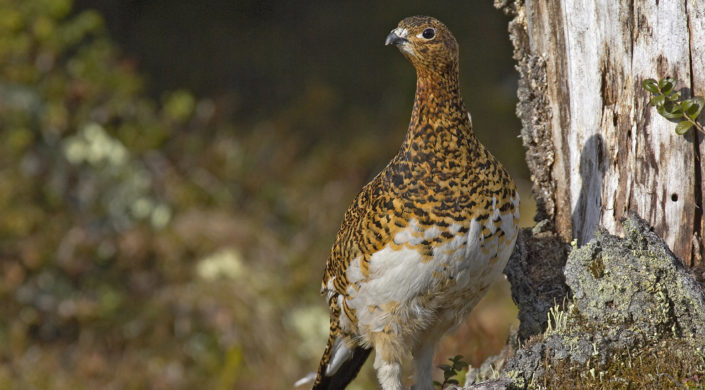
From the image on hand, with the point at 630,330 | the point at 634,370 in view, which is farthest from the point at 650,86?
the point at 634,370

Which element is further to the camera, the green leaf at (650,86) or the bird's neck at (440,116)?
the bird's neck at (440,116)

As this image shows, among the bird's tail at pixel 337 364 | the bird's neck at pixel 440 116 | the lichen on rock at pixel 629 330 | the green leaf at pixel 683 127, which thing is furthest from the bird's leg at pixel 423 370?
the green leaf at pixel 683 127

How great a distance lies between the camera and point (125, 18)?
8617mm

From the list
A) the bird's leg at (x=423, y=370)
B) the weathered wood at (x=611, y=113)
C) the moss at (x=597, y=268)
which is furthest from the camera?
the bird's leg at (x=423, y=370)

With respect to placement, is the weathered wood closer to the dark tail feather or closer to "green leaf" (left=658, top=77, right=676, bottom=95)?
"green leaf" (left=658, top=77, right=676, bottom=95)

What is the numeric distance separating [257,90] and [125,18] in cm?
169

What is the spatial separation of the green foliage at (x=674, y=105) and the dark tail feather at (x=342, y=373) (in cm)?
154

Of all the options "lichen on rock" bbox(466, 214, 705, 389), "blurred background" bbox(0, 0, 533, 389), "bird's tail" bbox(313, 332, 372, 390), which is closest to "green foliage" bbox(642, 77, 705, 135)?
"lichen on rock" bbox(466, 214, 705, 389)

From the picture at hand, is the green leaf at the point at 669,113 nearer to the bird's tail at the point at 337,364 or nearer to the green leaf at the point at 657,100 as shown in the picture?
the green leaf at the point at 657,100

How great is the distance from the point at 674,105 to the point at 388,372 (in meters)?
1.39

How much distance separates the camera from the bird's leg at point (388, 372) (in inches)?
119

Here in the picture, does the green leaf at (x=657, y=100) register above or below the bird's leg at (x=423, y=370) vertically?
above

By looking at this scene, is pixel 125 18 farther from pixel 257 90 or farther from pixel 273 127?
pixel 273 127

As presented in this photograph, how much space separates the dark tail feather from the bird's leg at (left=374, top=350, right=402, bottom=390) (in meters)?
0.34
